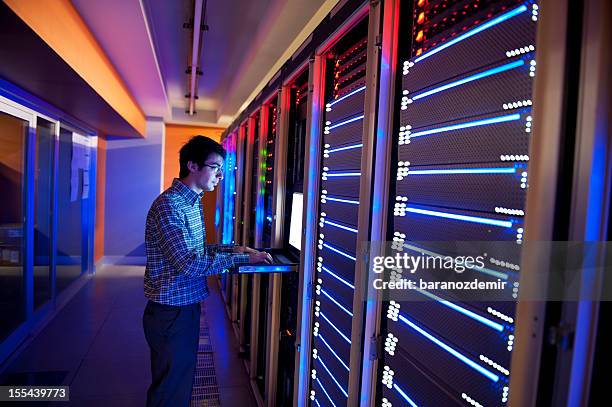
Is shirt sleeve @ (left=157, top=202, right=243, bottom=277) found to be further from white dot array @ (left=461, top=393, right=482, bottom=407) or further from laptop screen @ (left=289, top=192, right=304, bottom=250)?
white dot array @ (left=461, top=393, right=482, bottom=407)

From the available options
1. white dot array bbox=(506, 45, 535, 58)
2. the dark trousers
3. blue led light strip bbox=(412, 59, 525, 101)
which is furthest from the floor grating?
white dot array bbox=(506, 45, 535, 58)

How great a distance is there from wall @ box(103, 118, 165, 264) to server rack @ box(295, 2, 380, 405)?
6.95 metres

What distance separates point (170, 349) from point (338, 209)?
1069 mm

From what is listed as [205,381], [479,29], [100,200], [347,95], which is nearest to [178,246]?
[347,95]

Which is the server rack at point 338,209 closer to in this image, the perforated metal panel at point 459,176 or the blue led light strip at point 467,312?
the perforated metal panel at point 459,176

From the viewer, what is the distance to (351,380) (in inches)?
54.9

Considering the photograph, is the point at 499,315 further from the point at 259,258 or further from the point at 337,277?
the point at 259,258

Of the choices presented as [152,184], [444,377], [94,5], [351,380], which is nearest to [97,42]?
[94,5]

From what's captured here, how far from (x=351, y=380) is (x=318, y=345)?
521 millimetres

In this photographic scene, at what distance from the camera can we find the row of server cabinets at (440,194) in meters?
0.67

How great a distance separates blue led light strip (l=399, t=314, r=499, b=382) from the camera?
0.85 metres

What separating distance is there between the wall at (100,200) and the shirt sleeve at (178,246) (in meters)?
6.36

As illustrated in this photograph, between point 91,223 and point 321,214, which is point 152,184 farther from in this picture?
point 321,214

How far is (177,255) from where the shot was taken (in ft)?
6.25
